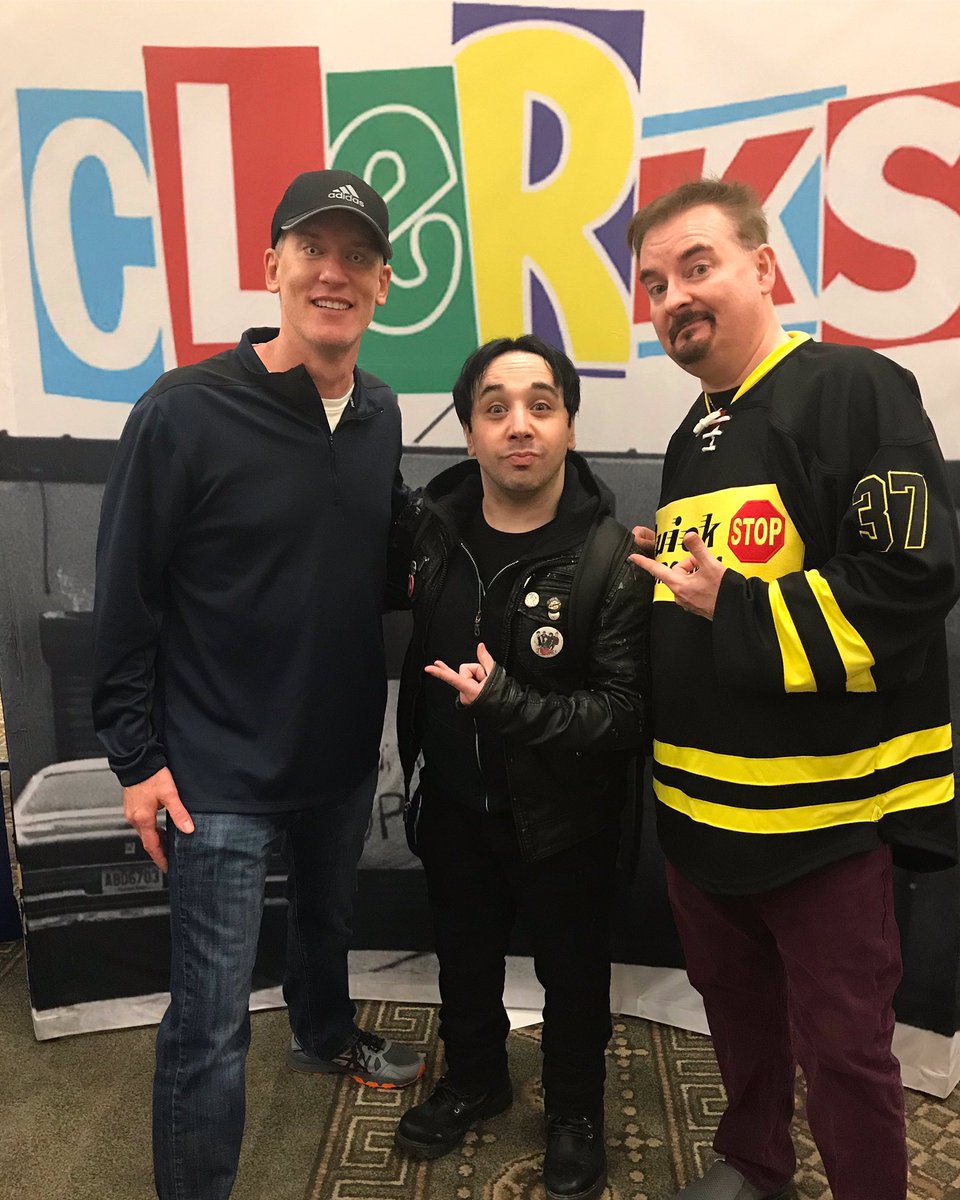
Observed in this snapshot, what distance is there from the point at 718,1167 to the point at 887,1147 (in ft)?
1.45

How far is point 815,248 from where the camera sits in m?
1.85

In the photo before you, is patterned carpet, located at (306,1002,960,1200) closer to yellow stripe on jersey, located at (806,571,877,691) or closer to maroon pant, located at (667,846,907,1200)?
maroon pant, located at (667,846,907,1200)

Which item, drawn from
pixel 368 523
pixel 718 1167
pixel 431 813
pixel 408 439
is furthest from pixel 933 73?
pixel 718 1167

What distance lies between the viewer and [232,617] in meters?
1.45

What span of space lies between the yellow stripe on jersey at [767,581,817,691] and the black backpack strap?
34 cm

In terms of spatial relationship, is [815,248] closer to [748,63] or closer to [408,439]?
[748,63]

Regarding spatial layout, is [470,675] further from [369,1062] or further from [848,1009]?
[369,1062]

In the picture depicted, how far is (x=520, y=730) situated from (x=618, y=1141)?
0.98 meters

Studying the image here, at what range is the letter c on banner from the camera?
6.19ft

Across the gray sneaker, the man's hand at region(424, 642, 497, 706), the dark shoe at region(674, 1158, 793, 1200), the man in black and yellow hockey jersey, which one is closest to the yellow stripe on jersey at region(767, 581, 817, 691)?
the man in black and yellow hockey jersey

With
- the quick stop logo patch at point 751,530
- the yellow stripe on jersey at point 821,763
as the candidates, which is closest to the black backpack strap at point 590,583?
the quick stop logo patch at point 751,530

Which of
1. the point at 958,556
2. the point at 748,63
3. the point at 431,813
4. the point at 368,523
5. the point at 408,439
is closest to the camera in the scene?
the point at 958,556

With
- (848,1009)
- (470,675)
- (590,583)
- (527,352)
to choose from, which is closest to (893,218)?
(527,352)

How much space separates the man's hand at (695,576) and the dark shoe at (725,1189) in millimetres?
1072
